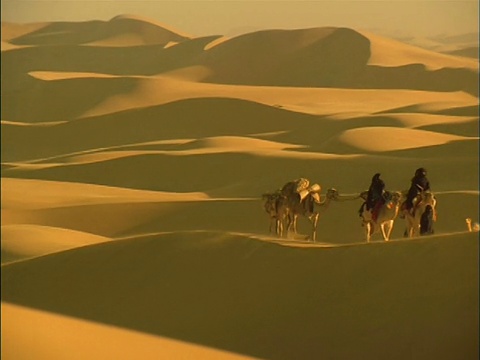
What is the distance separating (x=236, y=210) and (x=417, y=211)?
6.36 meters

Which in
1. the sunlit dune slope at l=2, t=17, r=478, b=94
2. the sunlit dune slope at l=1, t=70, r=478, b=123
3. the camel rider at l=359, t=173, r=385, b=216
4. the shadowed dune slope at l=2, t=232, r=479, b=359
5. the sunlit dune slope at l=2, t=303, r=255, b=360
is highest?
the sunlit dune slope at l=2, t=17, r=478, b=94

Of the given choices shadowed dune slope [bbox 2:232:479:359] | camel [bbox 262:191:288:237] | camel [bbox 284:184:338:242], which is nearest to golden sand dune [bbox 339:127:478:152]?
camel [bbox 262:191:288:237]

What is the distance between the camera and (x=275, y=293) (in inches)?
355

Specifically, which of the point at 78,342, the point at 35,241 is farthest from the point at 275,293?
the point at 35,241

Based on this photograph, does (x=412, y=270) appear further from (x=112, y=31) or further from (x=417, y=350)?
(x=112, y=31)

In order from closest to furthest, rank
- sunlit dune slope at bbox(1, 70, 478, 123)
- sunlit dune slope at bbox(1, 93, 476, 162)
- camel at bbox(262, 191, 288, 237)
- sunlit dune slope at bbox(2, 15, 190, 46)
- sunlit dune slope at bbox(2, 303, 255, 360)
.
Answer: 1. sunlit dune slope at bbox(2, 303, 255, 360)
2. camel at bbox(262, 191, 288, 237)
3. sunlit dune slope at bbox(1, 93, 476, 162)
4. sunlit dune slope at bbox(1, 70, 478, 123)
5. sunlit dune slope at bbox(2, 15, 190, 46)

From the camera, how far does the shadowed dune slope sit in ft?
26.6

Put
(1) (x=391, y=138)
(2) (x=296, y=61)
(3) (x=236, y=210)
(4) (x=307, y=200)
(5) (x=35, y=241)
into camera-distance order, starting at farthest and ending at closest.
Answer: (2) (x=296, y=61)
(1) (x=391, y=138)
(3) (x=236, y=210)
(5) (x=35, y=241)
(4) (x=307, y=200)

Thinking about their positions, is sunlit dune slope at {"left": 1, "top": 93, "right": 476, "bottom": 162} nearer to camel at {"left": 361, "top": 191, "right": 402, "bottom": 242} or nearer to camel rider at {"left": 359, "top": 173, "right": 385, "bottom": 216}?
camel at {"left": 361, "top": 191, "right": 402, "bottom": 242}

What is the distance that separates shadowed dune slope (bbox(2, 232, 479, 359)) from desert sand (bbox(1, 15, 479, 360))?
0.06 feet

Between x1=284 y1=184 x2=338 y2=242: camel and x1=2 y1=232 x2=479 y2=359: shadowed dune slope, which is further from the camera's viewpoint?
x1=284 y1=184 x2=338 y2=242: camel

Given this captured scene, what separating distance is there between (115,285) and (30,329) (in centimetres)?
292

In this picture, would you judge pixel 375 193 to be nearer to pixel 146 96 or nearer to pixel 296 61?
pixel 146 96

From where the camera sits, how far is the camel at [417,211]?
1077 centimetres
